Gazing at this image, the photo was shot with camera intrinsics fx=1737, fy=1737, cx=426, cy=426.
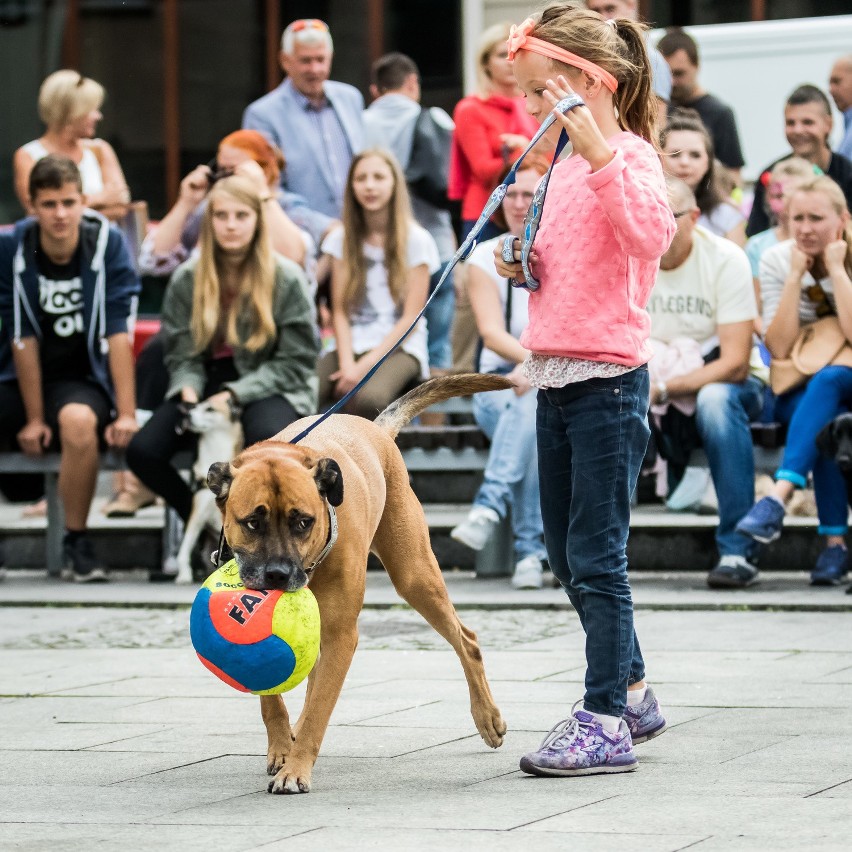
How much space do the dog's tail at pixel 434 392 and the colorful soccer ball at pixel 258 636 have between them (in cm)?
115

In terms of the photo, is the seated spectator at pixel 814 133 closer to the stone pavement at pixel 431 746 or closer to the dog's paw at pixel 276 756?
the stone pavement at pixel 431 746

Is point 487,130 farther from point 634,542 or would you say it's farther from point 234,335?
point 634,542

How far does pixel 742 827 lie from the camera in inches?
152

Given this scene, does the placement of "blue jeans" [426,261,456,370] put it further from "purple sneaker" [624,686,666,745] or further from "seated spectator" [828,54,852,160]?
"purple sneaker" [624,686,666,745]

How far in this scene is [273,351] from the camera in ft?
29.0

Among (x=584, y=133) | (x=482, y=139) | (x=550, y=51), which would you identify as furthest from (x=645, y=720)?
(x=482, y=139)

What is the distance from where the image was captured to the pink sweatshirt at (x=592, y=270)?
4.61 metres

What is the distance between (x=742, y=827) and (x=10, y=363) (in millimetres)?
6262

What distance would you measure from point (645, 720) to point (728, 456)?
11.4 ft

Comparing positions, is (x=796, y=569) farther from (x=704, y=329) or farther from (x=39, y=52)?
(x=39, y=52)

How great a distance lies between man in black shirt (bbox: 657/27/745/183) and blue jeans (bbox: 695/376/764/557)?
3.13 meters

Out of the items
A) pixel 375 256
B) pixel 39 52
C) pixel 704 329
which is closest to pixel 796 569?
pixel 704 329

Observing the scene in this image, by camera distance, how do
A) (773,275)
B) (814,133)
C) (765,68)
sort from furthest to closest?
(765,68), (814,133), (773,275)

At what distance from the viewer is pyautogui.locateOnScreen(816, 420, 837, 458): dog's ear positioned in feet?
25.8
